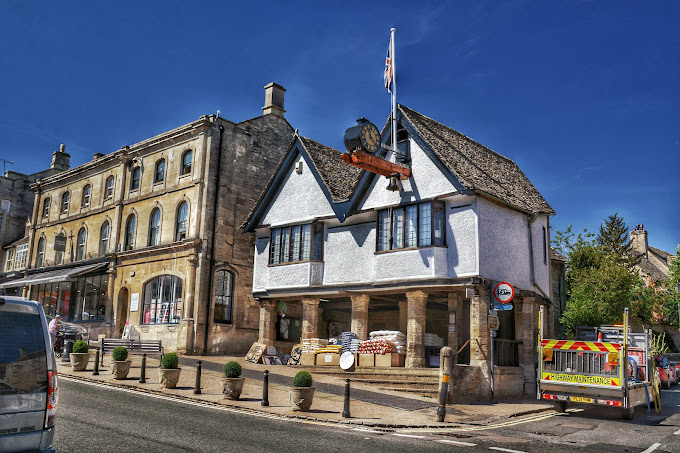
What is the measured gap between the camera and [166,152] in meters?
32.1

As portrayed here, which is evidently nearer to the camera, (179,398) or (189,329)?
(179,398)

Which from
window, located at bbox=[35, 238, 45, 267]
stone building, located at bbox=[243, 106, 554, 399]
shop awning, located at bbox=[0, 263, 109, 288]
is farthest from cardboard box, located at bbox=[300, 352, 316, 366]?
window, located at bbox=[35, 238, 45, 267]

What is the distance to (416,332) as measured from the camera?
21344mm

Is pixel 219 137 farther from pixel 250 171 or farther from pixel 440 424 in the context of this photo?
pixel 440 424

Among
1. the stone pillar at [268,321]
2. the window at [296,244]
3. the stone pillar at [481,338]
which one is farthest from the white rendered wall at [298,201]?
the stone pillar at [481,338]

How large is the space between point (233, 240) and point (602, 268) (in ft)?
74.3

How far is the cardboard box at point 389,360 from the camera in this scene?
70.1 ft

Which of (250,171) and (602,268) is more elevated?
(250,171)

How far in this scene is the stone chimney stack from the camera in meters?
59.6

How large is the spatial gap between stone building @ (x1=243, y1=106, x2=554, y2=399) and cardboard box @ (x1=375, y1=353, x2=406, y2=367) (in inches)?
14.6

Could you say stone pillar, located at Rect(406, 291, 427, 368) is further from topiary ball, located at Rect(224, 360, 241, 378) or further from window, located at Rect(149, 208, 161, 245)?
window, located at Rect(149, 208, 161, 245)

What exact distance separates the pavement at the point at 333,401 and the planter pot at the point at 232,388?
176 mm

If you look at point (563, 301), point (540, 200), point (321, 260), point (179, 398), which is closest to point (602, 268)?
point (563, 301)

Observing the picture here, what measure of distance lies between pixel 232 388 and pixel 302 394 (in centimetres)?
223
